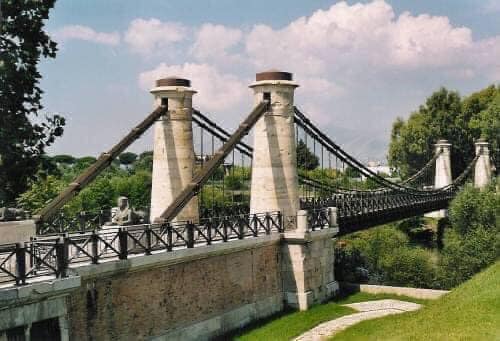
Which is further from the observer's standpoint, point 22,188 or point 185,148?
point 185,148

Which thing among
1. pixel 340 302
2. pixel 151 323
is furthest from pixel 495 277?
pixel 151 323

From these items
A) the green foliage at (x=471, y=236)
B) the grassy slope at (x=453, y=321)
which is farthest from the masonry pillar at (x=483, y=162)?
the grassy slope at (x=453, y=321)

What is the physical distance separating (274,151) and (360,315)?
602 centimetres

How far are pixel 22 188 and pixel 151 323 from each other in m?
5.93

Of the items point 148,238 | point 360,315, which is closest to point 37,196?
point 360,315

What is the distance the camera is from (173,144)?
66.6 feet

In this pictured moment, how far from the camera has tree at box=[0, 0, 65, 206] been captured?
50.8 ft

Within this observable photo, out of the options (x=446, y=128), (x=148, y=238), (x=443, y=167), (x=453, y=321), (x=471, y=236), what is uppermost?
(x=446, y=128)

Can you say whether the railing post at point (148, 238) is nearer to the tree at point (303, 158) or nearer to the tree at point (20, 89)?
the tree at point (20, 89)

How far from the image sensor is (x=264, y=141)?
66.5ft

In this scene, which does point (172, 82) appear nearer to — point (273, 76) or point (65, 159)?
point (273, 76)

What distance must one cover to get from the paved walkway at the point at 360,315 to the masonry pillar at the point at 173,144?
5.81 metres

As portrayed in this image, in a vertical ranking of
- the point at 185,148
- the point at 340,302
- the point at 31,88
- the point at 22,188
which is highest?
the point at 31,88

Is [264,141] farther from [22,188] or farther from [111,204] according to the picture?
[111,204]
